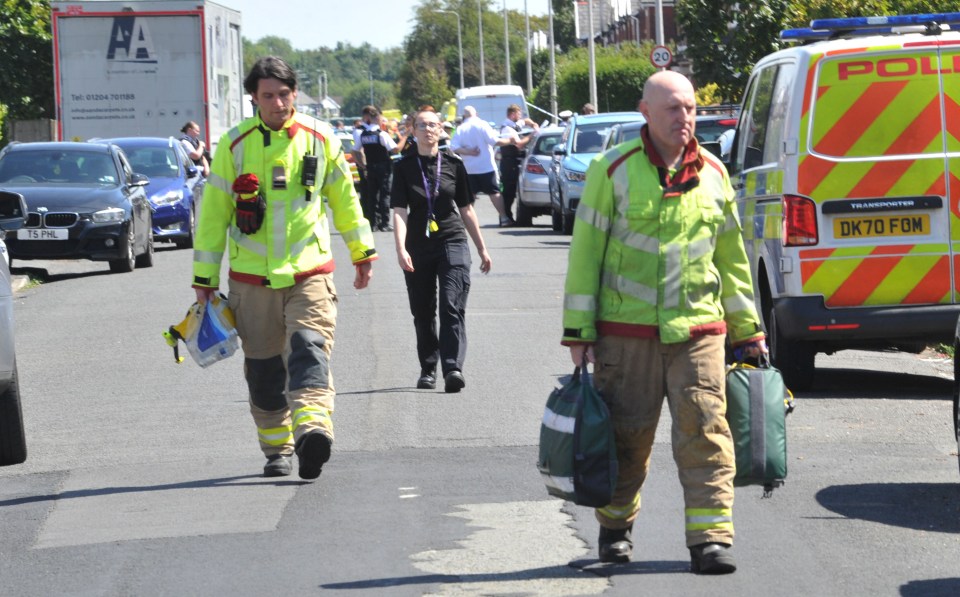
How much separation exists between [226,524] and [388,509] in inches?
27.6

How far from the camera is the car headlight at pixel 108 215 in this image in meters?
20.4

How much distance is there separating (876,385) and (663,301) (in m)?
5.69

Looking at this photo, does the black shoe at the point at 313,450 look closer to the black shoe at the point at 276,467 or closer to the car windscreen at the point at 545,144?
the black shoe at the point at 276,467

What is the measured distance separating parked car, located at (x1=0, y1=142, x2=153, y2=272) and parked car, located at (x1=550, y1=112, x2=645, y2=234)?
6.36 meters

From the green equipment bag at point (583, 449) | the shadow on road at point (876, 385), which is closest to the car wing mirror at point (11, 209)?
the green equipment bag at point (583, 449)

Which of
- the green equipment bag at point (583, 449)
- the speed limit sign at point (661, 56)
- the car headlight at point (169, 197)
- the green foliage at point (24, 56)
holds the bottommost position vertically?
the green equipment bag at point (583, 449)

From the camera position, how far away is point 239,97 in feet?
113

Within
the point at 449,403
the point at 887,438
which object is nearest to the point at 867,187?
the point at 887,438

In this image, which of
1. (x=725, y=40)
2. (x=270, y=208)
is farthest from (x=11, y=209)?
(x=725, y=40)

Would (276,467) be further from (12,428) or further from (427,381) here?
(427,381)

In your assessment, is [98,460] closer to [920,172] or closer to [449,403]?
[449,403]

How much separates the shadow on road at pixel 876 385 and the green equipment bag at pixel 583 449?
4927mm

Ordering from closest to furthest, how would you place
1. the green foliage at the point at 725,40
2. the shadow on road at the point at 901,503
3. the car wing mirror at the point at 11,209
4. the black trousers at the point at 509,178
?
the shadow on road at the point at 901,503 < the car wing mirror at the point at 11,209 < the green foliage at the point at 725,40 < the black trousers at the point at 509,178

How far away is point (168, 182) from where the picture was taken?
24.9 m
